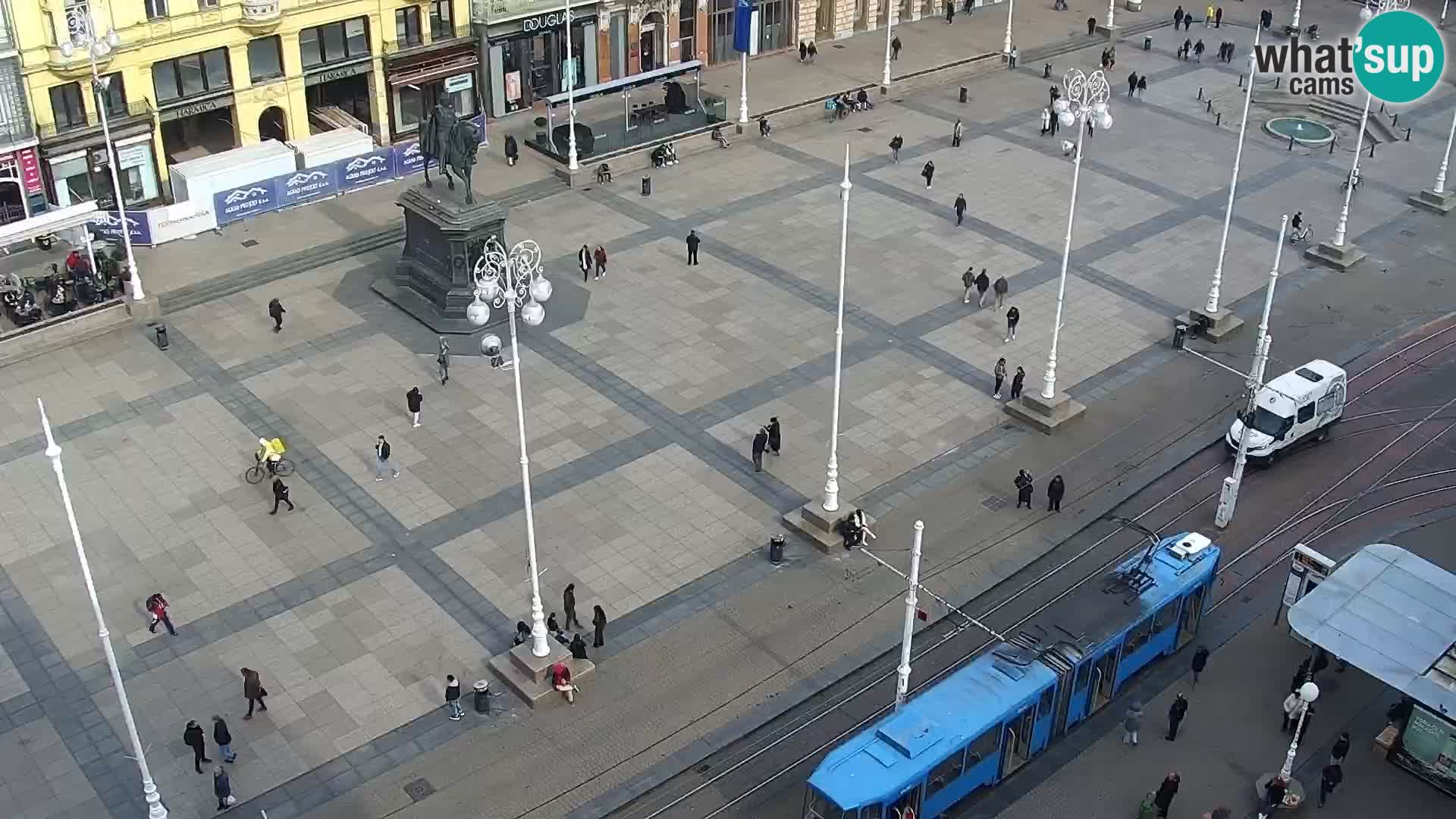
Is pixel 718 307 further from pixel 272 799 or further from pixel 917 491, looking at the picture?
pixel 272 799

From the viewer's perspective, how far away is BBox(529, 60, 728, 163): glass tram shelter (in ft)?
206

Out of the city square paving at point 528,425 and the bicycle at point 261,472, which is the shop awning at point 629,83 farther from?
the bicycle at point 261,472

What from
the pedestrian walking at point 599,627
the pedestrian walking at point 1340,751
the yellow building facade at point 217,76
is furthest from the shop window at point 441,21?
the pedestrian walking at point 1340,751

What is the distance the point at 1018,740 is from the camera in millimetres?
31625

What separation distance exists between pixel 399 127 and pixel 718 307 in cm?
2148

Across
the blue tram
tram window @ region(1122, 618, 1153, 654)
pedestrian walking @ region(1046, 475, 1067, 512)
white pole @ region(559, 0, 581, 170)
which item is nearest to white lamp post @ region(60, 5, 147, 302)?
white pole @ region(559, 0, 581, 170)

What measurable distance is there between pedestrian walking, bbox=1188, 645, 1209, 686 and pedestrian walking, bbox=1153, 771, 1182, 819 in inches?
164

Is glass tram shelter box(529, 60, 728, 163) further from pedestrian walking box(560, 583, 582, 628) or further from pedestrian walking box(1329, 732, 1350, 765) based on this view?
pedestrian walking box(1329, 732, 1350, 765)

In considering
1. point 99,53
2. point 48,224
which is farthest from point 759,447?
point 48,224

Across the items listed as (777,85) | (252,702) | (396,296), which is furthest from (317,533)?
(777,85)

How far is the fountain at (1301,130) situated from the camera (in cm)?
6838

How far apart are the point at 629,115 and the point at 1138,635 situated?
3874 centimetres

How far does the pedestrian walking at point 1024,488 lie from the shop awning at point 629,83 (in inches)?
1182

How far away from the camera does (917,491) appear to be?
41.8m
